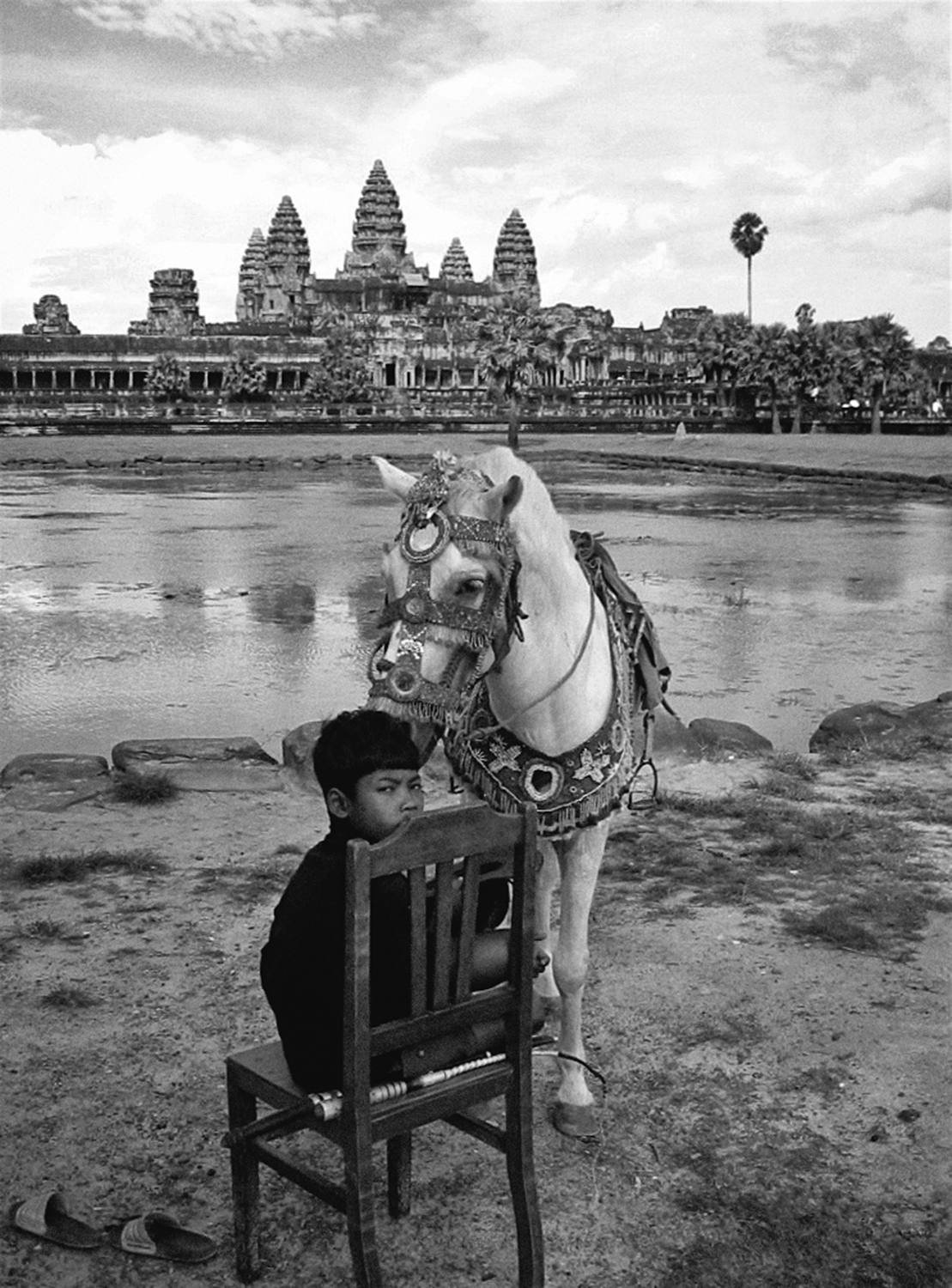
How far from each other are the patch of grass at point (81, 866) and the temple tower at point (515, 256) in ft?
355

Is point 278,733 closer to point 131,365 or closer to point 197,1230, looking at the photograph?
point 197,1230

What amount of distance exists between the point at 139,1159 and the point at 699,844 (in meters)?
3.32

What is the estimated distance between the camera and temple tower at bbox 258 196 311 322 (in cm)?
10938

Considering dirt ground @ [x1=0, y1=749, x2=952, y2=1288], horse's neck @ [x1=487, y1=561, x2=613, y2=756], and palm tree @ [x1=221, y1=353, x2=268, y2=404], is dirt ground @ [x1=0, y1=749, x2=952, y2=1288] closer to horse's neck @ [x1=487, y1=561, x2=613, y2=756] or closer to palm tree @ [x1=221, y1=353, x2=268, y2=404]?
horse's neck @ [x1=487, y1=561, x2=613, y2=756]

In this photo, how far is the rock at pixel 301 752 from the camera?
733cm

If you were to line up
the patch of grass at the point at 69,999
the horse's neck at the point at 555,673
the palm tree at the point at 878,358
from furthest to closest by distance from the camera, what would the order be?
the palm tree at the point at 878,358
the patch of grass at the point at 69,999
the horse's neck at the point at 555,673

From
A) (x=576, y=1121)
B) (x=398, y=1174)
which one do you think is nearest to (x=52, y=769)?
(x=576, y=1121)

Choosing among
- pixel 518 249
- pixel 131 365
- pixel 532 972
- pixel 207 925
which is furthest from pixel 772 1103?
pixel 518 249

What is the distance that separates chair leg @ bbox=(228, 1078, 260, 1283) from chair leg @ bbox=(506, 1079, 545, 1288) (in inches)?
22.0

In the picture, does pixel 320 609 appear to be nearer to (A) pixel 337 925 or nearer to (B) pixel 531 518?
(B) pixel 531 518

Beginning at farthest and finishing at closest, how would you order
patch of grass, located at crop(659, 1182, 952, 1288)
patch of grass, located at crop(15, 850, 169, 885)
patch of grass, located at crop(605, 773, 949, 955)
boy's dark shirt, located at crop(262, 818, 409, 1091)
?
patch of grass, located at crop(15, 850, 169, 885)
patch of grass, located at crop(605, 773, 949, 955)
patch of grass, located at crop(659, 1182, 952, 1288)
boy's dark shirt, located at crop(262, 818, 409, 1091)

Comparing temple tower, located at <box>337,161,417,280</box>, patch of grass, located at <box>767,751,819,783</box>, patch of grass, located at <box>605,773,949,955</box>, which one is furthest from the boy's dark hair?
temple tower, located at <box>337,161,417,280</box>

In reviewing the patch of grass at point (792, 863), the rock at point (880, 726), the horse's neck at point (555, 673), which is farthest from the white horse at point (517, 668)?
the rock at point (880, 726)

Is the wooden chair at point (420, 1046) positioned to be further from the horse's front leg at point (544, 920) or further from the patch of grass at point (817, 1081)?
the patch of grass at point (817, 1081)
